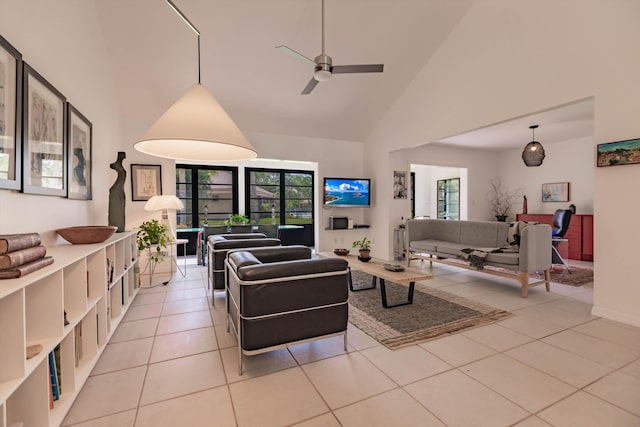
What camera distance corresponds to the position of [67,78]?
254 cm

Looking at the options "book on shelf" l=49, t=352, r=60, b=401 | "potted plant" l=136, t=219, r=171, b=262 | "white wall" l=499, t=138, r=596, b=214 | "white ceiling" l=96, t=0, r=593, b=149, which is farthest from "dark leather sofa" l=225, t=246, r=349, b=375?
"white wall" l=499, t=138, r=596, b=214

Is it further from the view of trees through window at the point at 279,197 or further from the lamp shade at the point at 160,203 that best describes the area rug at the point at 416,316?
the view of trees through window at the point at 279,197

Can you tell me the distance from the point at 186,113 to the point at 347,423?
6.08ft

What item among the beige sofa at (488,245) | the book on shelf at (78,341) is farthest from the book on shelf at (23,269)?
the beige sofa at (488,245)

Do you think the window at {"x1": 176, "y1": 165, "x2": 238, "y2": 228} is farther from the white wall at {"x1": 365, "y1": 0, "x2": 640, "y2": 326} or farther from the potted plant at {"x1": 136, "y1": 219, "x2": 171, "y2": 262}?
the white wall at {"x1": 365, "y1": 0, "x2": 640, "y2": 326}

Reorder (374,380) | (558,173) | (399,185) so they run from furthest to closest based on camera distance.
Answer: (558,173) < (399,185) < (374,380)

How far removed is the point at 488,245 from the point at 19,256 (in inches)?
206

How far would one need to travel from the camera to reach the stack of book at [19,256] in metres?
1.18

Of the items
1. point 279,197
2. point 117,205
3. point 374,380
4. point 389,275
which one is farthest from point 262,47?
point 374,380

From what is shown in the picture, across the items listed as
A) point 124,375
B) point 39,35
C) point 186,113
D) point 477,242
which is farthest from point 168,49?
point 477,242

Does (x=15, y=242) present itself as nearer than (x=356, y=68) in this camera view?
Yes

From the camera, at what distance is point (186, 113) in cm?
150

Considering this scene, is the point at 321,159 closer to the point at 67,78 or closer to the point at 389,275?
the point at 389,275

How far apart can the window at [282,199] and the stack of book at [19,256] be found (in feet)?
18.6
